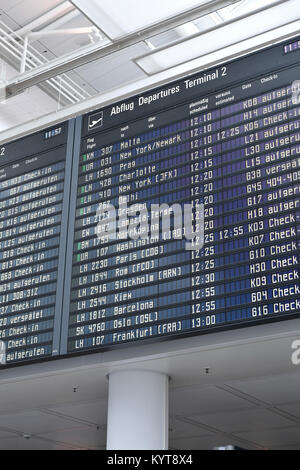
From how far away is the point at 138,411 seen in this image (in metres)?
5.39

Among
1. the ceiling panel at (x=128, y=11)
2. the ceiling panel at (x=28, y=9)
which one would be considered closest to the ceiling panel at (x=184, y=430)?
the ceiling panel at (x=128, y=11)

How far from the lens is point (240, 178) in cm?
524

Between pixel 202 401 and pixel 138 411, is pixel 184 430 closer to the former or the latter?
pixel 202 401

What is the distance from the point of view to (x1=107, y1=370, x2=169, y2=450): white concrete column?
17.4ft

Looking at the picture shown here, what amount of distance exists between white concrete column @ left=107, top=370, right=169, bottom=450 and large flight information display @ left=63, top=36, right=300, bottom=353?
462 mm

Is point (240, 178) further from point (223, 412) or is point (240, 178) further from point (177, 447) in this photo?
point (177, 447)

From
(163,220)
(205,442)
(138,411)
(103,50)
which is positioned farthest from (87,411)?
(103,50)

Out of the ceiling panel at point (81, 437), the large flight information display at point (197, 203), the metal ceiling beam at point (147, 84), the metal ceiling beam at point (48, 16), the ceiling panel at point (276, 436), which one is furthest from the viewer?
the metal ceiling beam at point (48, 16)

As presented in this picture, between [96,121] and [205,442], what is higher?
[96,121]

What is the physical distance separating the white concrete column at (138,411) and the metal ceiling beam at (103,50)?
2.66 metres

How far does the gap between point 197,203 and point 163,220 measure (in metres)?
0.31

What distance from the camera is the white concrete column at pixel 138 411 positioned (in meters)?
5.31

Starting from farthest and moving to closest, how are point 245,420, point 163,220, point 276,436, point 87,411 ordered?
point 276,436, point 245,420, point 87,411, point 163,220

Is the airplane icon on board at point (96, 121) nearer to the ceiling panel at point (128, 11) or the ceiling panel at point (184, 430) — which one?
the ceiling panel at point (128, 11)
